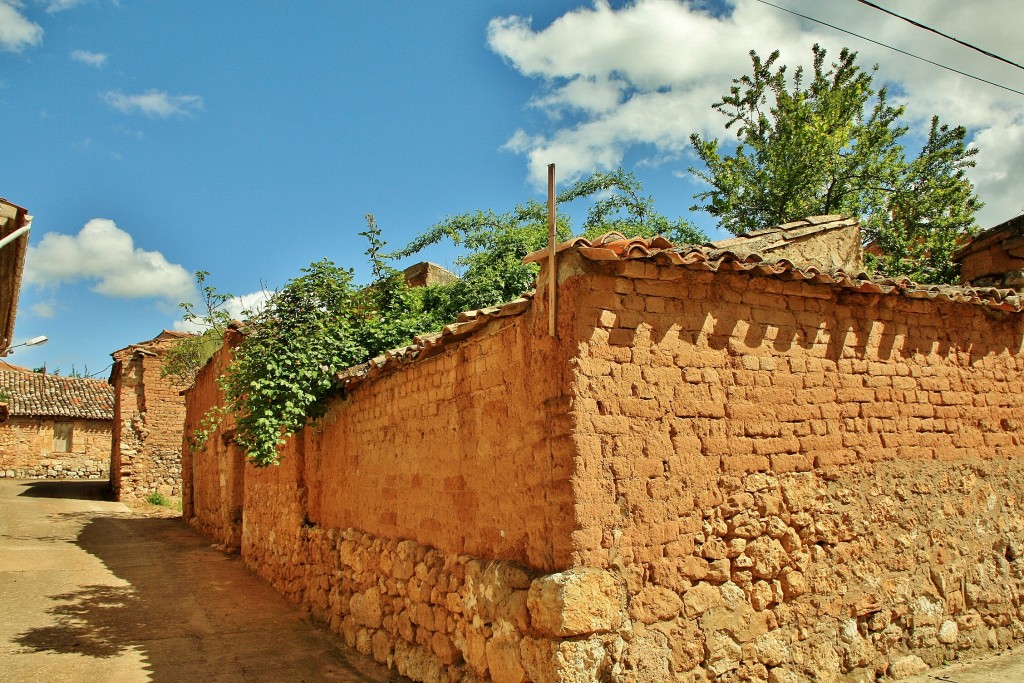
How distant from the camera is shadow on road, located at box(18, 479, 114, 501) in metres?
20.8

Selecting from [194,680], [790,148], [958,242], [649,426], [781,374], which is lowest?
[194,680]

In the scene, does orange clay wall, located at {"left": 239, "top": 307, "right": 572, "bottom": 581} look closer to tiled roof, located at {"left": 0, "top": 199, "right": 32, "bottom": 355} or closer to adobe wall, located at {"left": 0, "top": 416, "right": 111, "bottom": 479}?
tiled roof, located at {"left": 0, "top": 199, "right": 32, "bottom": 355}

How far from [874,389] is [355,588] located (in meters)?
5.50

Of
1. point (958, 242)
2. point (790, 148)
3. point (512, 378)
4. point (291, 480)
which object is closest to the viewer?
point (512, 378)

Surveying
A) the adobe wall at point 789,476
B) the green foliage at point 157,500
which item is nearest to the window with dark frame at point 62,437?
the green foliage at point 157,500

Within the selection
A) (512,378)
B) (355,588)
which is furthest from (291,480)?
(512,378)

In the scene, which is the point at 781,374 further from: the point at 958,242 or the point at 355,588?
the point at 958,242

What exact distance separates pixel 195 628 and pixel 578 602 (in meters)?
6.13

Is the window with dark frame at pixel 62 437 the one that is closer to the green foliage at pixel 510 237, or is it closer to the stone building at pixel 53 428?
the stone building at pixel 53 428

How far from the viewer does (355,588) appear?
7910 millimetres

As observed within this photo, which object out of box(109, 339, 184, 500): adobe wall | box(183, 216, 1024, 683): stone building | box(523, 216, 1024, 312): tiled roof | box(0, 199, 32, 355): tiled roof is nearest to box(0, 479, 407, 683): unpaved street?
box(183, 216, 1024, 683): stone building

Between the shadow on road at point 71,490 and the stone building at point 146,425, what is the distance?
559 mm

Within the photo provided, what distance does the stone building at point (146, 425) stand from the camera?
21.4 m

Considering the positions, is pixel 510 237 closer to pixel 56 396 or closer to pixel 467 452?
pixel 467 452
